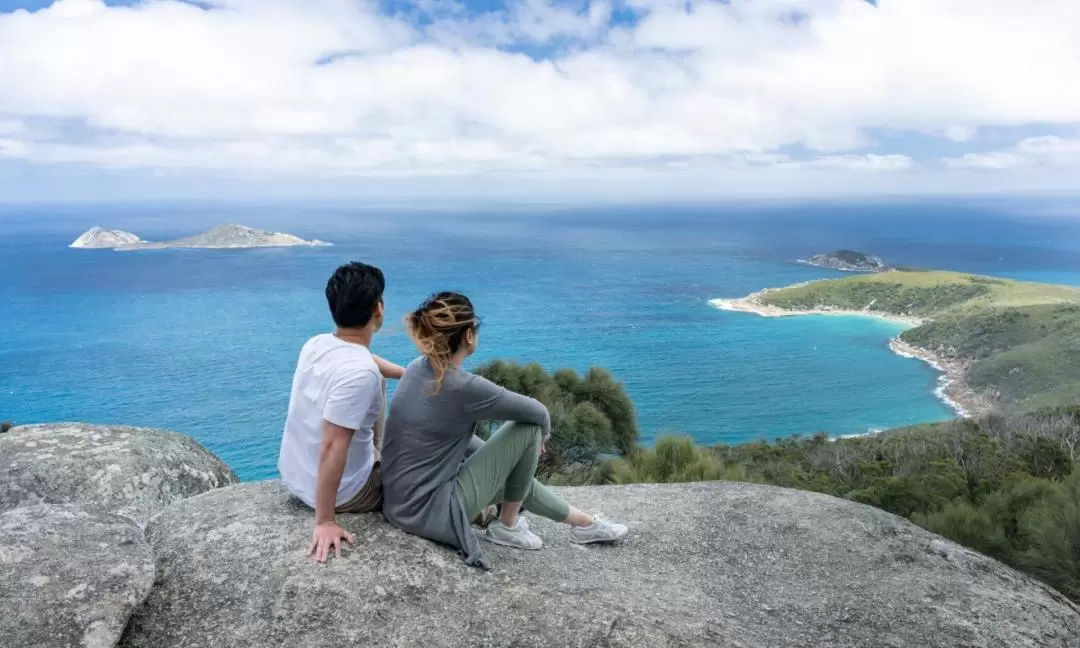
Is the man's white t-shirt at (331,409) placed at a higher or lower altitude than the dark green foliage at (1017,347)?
higher

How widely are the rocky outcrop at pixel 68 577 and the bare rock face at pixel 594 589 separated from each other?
0.21m

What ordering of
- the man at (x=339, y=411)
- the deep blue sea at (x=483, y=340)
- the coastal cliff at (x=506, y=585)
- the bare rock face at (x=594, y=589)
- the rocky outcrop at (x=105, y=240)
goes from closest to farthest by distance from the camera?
→ the coastal cliff at (x=506, y=585), the bare rock face at (x=594, y=589), the man at (x=339, y=411), the deep blue sea at (x=483, y=340), the rocky outcrop at (x=105, y=240)

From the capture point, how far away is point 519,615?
4.20 meters

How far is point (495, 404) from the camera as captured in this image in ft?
14.4

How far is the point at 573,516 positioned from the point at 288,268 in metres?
160

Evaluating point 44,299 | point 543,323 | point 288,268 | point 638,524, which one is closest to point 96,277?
point 44,299

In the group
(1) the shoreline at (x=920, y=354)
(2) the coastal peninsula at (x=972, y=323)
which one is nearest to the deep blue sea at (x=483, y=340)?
(1) the shoreline at (x=920, y=354)

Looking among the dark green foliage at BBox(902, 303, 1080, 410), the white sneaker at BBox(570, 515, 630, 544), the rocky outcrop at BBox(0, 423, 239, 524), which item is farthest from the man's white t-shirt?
the dark green foliage at BBox(902, 303, 1080, 410)

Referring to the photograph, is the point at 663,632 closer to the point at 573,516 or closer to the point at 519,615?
the point at 519,615

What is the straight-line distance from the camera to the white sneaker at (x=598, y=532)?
5559mm

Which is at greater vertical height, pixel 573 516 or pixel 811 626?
pixel 573 516

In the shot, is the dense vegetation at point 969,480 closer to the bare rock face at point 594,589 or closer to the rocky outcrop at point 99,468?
the bare rock face at point 594,589

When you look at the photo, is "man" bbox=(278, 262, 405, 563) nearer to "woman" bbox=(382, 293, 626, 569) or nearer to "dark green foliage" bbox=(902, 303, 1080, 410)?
"woman" bbox=(382, 293, 626, 569)

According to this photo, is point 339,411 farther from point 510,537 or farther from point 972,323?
point 972,323
